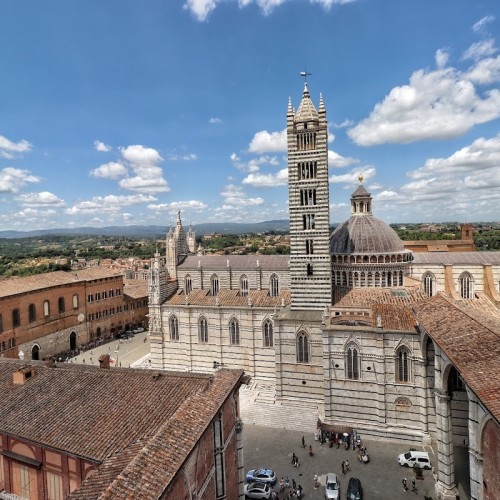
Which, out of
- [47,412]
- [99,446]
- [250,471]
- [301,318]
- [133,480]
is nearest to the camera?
[133,480]

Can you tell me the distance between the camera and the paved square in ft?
77.3

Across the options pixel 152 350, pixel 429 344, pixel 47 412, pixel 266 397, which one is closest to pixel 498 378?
pixel 429 344

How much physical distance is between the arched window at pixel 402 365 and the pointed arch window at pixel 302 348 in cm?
792

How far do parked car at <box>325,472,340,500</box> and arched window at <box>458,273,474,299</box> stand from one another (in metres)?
24.1

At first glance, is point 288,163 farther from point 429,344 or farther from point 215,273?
point 429,344

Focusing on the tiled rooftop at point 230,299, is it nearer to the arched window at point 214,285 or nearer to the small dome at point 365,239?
the arched window at point 214,285

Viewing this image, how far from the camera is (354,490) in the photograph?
74.1 feet

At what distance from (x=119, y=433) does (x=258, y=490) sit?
11896 mm

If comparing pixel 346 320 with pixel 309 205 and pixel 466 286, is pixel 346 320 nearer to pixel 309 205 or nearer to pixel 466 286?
pixel 309 205

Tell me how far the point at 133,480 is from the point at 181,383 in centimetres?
744

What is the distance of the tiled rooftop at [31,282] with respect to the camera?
45.7m

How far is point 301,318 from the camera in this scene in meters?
34.1

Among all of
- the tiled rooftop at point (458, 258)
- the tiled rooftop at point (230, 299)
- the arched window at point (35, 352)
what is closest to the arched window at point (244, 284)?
the tiled rooftop at point (230, 299)

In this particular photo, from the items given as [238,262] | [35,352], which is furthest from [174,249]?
[35,352]
